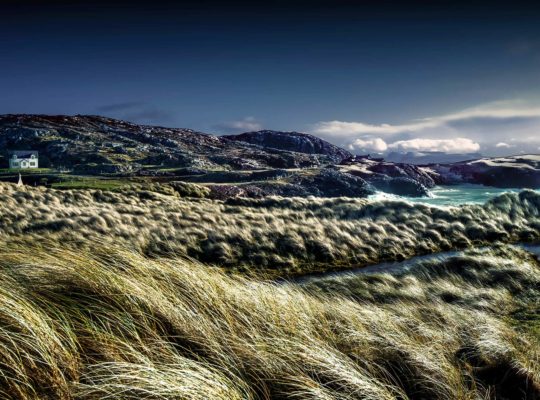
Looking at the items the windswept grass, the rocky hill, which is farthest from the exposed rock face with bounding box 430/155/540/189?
the windswept grass

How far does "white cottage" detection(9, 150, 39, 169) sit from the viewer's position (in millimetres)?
110500

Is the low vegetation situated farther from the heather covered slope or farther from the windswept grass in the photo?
the heather covered slope

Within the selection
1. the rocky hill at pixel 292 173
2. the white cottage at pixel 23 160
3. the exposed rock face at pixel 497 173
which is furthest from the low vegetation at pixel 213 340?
the white cottage at pixel 23 160

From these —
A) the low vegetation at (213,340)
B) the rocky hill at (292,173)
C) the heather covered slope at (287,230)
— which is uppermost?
the rocky hill at (292,173)

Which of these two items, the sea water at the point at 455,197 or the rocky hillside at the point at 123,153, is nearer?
the sea water at the point at 455,197

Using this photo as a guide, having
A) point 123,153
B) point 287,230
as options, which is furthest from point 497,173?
point 123,153

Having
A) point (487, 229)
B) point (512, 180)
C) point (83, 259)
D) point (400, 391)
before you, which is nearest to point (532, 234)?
point (487, 229)

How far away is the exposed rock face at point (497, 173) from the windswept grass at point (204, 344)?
6405cm

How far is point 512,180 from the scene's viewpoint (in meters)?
60.1

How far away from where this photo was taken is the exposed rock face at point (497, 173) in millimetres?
59631

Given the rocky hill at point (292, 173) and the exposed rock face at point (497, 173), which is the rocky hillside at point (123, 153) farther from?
the exposed rock face at point (497, 173)

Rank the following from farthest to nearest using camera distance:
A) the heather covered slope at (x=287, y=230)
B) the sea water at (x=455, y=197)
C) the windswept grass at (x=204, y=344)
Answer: the sea water at (x=455, y=197) < the heather covered slope at (x=287, y=230) < the windswept grass at (x=204, y=344)

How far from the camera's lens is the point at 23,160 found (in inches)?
4478

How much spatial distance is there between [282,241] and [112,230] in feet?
24.9
